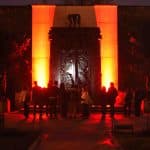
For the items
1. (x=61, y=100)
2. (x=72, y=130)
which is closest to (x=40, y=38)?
(x=61, y=100)

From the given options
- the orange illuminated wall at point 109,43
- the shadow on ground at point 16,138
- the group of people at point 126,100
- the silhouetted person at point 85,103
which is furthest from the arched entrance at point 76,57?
the shadow on ground at point 16,138

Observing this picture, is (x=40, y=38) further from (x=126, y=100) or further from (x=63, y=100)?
(x=126, y=100)

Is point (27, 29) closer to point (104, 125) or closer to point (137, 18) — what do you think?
point (137, 18)

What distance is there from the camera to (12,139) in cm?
2064

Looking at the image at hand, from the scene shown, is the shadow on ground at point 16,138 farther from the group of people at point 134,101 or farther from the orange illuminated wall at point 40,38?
the orange illuminated wall at point 40,38

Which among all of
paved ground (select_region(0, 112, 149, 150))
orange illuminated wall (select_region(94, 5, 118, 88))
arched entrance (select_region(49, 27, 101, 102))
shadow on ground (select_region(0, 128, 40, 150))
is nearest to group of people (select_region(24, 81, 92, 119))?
paved ground (select_region(0, 112, 149, 150))

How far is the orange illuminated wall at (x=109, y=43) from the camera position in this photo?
3466 cm

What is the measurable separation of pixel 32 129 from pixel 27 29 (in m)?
11.8

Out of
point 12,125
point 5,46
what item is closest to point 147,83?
point 5,46

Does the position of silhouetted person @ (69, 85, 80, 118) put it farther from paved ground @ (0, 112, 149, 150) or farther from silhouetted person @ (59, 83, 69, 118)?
paved ground @ (0, 112, 149, 150)

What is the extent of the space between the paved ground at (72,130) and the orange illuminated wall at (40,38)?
3.27 m

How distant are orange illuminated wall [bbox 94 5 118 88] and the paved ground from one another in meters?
3.23

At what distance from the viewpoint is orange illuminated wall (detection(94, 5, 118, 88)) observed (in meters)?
34.7

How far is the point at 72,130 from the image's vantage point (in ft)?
78.2
